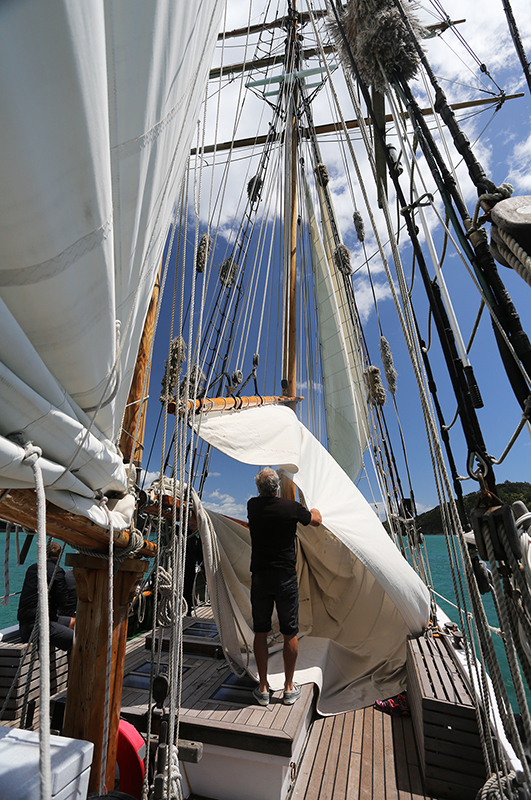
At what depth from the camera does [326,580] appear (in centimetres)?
414

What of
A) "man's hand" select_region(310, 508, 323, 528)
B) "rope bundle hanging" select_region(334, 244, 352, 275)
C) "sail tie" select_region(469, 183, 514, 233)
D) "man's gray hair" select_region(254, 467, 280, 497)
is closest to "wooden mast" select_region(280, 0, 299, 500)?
"rope bundle hanging" select_region(334, 244, 352, 275)

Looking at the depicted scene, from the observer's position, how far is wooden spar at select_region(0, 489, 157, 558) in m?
1.17

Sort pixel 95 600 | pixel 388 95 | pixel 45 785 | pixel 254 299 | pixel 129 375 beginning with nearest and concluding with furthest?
pixel 45 785, pixel 129 375, pixel 95 600, pixel 388 95, pixel 254 299

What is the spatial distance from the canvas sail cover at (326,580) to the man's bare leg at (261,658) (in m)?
0.31

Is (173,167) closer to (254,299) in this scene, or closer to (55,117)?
(55,117)

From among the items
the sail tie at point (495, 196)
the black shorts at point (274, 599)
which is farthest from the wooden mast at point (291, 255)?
the sail tie at point (495, 196)

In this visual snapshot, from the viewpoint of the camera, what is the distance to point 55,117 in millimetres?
614

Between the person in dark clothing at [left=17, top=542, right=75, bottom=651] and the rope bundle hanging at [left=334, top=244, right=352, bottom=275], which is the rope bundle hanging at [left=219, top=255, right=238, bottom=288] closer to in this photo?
the rope bundle hanging at [left=334, top=244, right=352, bottom=275]

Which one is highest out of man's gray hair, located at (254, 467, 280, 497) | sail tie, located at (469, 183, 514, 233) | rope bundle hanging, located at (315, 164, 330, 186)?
rope bundle hanging, located at (315, 164, 330, 186)

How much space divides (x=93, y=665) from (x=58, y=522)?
895mm

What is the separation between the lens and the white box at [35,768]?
78 centimetres

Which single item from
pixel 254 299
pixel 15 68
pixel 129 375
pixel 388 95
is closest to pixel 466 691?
pixel 129 375

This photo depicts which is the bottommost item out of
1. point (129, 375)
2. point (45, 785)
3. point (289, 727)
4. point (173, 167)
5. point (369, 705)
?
point (369, 705)

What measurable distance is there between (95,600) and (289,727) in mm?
1203
